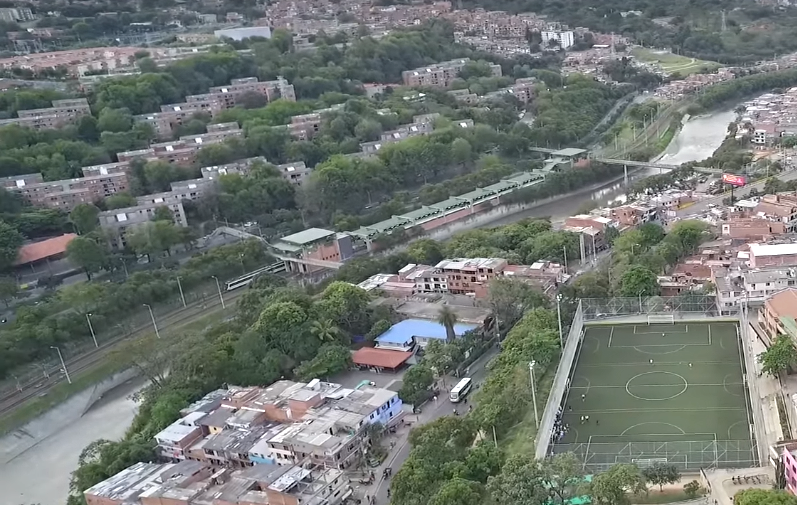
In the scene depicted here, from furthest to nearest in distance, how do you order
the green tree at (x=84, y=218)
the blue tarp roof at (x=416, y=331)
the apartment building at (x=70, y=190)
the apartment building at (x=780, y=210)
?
the apartment building at (x=70, y=190), the green tree at (x=84, y=218), the apartment building at (x=780, y=210), the blue tarp roof at (x=416, y=331)

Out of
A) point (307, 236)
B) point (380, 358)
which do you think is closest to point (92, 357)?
point (307, 236)

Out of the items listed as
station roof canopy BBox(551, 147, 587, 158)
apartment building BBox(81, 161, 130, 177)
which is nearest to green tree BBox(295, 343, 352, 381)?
apartment building BBox(81, 161, 130, 177)

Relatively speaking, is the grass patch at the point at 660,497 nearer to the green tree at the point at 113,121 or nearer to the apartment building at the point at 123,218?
the apartment building at the point at 123,218

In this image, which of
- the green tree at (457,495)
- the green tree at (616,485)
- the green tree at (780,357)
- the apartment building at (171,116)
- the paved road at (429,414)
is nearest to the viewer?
the green tree at (616,485)

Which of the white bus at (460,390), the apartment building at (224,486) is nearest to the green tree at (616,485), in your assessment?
the apartment building at (224,486)

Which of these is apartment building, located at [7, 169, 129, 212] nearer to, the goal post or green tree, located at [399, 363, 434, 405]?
green tree, located at [399, 363, 434, 405]

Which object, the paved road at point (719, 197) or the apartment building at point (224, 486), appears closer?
the apartment building at point (224, 486)
